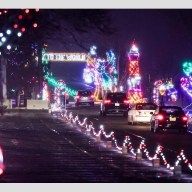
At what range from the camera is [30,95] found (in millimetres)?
100500

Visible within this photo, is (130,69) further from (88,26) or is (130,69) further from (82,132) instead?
(88,26)

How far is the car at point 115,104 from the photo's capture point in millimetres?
59900

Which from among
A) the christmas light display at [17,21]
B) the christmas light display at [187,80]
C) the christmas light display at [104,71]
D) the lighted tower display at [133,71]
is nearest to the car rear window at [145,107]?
the christmas light display at [187,80]

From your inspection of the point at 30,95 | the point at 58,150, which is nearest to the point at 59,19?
the point at 58,150

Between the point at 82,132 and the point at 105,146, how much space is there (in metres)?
9.54

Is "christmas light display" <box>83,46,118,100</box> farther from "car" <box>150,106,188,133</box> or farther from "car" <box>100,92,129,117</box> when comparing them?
"car" <box>150,106,188,133</box>

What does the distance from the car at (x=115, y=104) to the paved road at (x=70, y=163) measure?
25591 mm

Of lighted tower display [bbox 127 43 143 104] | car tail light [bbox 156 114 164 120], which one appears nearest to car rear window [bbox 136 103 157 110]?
car tail light [bbox 156 114 164 120]

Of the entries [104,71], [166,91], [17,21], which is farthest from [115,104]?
[104,71]

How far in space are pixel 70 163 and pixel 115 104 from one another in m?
37.7

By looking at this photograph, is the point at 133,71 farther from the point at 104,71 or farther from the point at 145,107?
the point at 145,107

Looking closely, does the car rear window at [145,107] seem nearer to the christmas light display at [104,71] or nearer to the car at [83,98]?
the car at [83,98]

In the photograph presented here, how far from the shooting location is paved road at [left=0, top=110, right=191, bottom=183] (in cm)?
1862

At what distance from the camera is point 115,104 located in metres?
60.2
